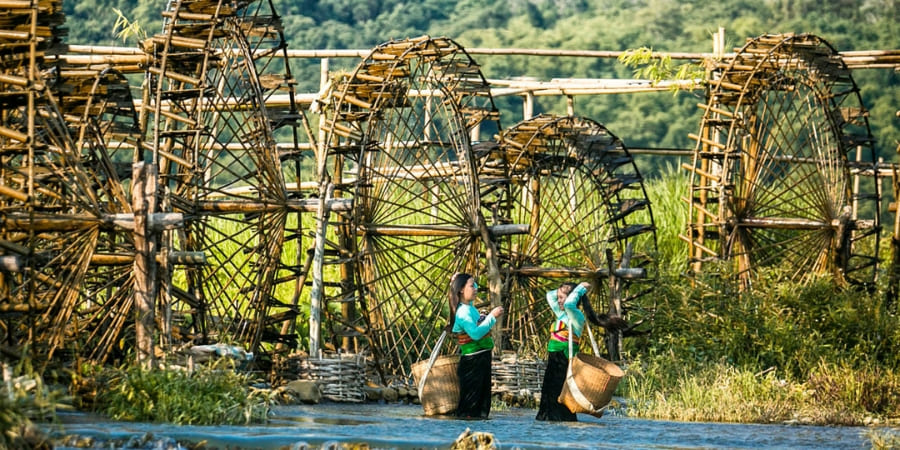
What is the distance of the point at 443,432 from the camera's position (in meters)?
11.9

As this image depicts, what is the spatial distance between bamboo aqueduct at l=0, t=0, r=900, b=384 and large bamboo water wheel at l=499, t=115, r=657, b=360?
0.14 feet

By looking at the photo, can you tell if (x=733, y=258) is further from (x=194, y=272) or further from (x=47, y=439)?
(x=47, y=439)

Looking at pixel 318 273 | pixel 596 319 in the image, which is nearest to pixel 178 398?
pixel 596 319

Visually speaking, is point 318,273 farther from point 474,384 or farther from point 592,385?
point 592,385

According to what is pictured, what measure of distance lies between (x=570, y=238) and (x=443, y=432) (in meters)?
8.99

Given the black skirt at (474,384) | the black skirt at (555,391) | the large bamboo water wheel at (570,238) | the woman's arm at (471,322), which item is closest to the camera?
the woman's arm at (471,322)

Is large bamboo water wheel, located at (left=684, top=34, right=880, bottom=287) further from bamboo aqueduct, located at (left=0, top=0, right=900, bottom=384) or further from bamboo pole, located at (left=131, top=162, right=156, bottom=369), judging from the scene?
bamboo pole, located at (left=131, top=162, right=156, bottom=369)

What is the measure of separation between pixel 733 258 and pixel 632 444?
877 cm

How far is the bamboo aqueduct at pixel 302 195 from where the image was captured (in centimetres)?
1284

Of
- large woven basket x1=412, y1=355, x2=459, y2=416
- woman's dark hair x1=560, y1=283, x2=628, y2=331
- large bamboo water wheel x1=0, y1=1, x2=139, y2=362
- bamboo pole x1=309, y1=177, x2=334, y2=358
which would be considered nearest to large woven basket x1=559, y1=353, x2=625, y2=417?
woman's dark hair x1=560, y1=283, x2=628, y2=331

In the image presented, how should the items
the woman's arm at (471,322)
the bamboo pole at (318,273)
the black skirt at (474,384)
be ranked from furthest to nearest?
the bamboo pole at (318,273) < the black skirt at (474,384) < the woman's arm at (471,322)

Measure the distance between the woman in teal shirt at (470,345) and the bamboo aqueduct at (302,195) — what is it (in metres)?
2.50

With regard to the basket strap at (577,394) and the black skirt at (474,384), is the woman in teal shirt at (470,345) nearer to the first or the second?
the black skirt at (474,384)

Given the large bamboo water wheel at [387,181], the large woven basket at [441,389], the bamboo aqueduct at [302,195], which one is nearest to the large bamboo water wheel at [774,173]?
the bamboo aqueduct at [302,195]
